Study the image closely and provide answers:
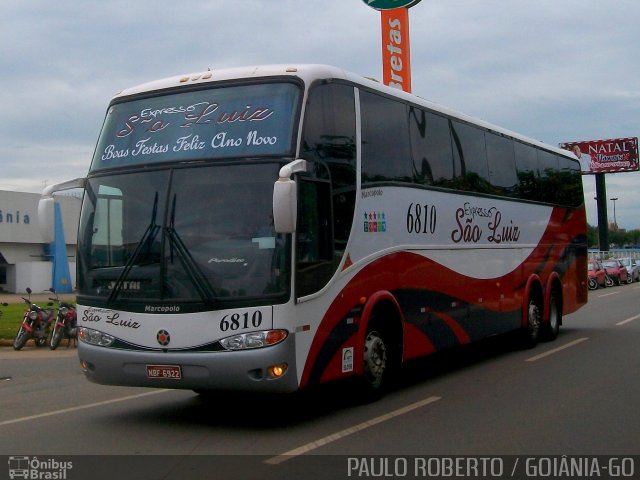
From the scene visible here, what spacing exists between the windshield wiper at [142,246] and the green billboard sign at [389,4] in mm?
17561

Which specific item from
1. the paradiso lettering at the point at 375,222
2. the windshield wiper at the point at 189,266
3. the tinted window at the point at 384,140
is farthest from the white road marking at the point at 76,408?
the tinted window at the point at 384,140

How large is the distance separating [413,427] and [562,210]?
10.4 meters

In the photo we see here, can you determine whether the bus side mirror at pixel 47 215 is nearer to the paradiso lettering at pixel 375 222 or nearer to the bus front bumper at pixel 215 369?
the bus front bumper at pixel 215 369

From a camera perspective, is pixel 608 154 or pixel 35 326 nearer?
pixel 35 326

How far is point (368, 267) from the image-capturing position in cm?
962

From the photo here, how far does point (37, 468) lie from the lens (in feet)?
22.9

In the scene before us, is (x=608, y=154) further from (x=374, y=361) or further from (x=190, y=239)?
(x=190, y=239)

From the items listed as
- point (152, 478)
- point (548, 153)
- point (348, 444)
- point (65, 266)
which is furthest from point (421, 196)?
point (65, 266)

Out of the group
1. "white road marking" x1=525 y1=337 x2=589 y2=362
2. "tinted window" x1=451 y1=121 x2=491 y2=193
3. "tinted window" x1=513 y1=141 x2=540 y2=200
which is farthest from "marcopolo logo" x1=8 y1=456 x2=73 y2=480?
"tinted window" x1=513 y1=141 x2=540 y2=200

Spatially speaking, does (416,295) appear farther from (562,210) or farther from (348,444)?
(562,210)

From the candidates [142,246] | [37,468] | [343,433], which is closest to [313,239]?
[142,246]

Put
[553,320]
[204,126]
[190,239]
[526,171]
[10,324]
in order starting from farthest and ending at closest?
[10,324] → [553,320] → [526,171] → [204,126] → [190,239]

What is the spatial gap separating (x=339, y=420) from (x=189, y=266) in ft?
7.65

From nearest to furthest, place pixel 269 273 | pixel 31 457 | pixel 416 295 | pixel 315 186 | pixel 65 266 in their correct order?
pixel 31 457 < pixel 269 273 < pixel 315 186 < pixel 416 295 < pixel 65 266
